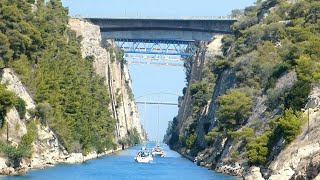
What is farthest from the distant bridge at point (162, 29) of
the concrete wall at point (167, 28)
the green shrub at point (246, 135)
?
the green shrub at point (246, 135)

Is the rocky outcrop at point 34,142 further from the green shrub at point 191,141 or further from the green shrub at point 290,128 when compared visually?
the green shrub at point 191,141

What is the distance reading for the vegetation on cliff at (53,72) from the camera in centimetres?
8325

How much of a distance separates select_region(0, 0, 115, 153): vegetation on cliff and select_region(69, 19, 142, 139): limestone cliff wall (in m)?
6.80

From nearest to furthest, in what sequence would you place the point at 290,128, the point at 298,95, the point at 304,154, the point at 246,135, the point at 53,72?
the point at 304,154 < the point at 290,128 < the point at 298,95 < the point at 246,135 < the point at 53,72

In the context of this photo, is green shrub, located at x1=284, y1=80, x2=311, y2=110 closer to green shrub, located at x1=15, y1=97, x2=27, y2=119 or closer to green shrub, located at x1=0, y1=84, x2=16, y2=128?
green shrub, located at x1=0, y1=84, x2=16, y2=128

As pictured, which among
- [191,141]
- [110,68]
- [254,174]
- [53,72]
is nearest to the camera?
[254,174]

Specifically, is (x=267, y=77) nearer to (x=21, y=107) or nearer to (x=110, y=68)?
(x=21, y=107)

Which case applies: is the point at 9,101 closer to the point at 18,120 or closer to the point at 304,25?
the point at 18,120

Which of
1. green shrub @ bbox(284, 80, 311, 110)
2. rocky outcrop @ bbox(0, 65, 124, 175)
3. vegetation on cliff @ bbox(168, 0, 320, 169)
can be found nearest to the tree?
vegetation on cliff @ bbox(168, 0, 320, 169)

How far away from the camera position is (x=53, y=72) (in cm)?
9144

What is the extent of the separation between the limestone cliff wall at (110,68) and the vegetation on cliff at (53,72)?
680 centimetres

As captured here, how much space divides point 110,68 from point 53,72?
58410mm

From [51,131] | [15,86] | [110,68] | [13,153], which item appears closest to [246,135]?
[13,153]

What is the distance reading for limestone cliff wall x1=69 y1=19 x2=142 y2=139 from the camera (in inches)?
5049
